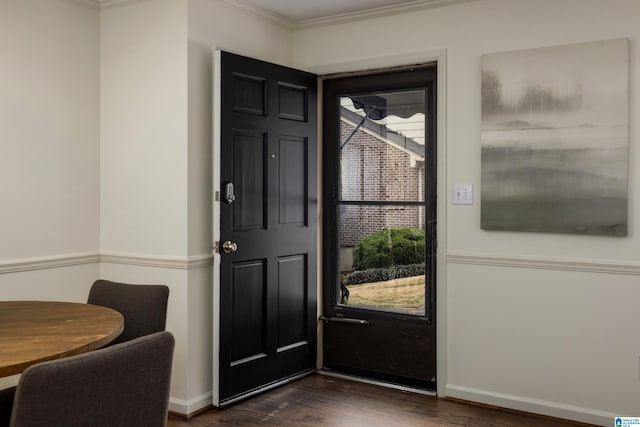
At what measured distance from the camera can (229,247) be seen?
339cm

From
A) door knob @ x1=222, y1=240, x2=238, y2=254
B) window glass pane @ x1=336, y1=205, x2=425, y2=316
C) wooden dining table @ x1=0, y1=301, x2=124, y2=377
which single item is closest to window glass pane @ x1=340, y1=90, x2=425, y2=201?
window glass pane @ x1=336, y1=205, x2=425, y2=316

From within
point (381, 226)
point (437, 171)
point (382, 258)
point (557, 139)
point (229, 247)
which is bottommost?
point (382, 258)

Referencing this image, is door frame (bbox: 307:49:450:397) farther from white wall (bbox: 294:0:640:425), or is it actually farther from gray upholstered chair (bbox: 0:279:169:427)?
gray upholstered chair (bbox: 0:279:169:427)

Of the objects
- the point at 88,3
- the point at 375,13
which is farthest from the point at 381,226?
the point at 88,3

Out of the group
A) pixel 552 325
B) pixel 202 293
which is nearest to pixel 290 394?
pixel 202 293

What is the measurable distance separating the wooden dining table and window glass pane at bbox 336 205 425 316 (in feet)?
6.44

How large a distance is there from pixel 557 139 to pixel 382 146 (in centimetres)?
111

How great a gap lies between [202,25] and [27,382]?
2.42m

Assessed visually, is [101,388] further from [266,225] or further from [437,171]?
[437,171]

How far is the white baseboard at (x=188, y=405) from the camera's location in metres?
3.33

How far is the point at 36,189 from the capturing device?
3.30 meters

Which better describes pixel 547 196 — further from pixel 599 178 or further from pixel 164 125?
pixel 164 125

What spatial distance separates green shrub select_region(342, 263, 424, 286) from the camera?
3.85 metres

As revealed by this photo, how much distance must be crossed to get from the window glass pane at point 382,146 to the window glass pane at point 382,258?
110 mm
